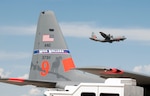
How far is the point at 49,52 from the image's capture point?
115ft

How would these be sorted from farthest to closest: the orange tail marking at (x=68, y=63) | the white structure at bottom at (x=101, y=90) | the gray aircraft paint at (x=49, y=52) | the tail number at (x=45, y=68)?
the tail number at (x=45, y=68) < the gray aircraft paint at (x=49, y=52) < the orange tail marking at (x=68, y=63) < the white structure at bottom at (x=101, y=90)

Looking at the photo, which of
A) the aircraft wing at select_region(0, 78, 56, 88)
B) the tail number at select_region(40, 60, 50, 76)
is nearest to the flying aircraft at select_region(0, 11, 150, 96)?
the tail number at select_region(40, 60, 50, 76)

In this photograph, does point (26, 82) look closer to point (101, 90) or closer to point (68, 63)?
point (68, 63)

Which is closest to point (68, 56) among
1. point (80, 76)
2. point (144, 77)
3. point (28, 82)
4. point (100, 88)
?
point (80, 76)

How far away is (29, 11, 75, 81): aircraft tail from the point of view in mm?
34000

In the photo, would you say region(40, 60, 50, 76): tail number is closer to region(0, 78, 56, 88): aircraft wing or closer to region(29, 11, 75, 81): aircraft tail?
region(29, 11, 75, 81): aircraft tail

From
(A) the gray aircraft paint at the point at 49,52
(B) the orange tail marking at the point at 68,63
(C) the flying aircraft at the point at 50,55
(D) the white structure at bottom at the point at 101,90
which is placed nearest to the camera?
(D) the white structure at bottom at the point at 101,90

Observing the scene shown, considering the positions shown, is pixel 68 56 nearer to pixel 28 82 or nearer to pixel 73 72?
pixel 73 72

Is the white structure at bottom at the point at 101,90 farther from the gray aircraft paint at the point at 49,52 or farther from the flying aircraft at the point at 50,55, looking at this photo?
the gray aircraft paint at the point at 49,52

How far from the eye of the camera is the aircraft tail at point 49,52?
1339 inches

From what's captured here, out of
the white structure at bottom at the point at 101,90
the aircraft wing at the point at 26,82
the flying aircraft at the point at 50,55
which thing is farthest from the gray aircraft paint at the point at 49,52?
the white structure at bottom at the point at 101,90

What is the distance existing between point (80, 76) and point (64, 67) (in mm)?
3256

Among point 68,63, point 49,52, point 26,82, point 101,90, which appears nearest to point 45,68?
point 49,52

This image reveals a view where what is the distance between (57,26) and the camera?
35969mm
